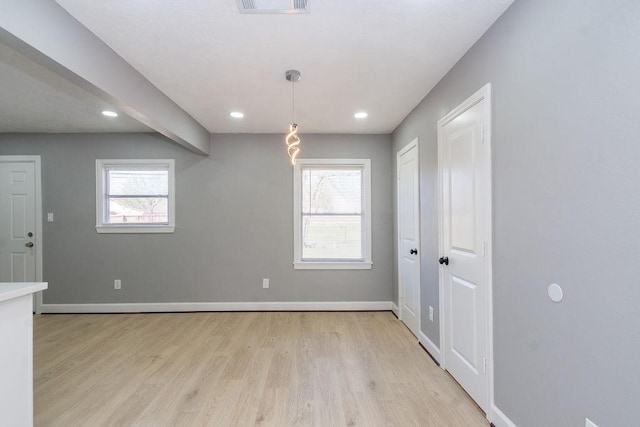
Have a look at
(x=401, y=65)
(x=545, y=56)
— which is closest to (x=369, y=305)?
(x=401, y=65)

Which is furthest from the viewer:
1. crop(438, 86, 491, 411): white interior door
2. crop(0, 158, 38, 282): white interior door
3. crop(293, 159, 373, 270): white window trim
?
crop(293, 159, 373, 270): white window trim

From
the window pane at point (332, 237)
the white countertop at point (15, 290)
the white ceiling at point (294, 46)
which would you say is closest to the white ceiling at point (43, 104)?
the white ceiling at point (294, 46)

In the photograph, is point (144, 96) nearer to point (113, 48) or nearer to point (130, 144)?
point (113, 48)

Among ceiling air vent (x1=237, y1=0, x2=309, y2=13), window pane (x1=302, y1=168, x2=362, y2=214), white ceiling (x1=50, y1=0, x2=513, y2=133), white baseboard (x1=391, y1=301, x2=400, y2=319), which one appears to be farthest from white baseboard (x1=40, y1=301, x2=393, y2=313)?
ceiling air vent (x1=237, y1=0, x2=309, y2=13)

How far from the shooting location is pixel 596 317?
49.3 inches

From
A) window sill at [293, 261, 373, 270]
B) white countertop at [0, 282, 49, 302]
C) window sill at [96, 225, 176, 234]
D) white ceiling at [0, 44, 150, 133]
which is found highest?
white ceiling at [0, 44, 150, 133]

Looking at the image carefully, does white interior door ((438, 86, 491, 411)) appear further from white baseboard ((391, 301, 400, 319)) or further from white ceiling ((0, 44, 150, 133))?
white ceiling ((0, 44, 150, 133))

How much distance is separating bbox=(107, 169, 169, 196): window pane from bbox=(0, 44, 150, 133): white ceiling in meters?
0.60

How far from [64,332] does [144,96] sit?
3003mm

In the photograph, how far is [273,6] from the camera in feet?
5.70

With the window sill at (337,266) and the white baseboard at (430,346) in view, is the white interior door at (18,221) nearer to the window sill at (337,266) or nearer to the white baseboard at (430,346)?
the window sill at (337,266)

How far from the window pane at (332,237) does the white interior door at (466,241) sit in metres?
1.86

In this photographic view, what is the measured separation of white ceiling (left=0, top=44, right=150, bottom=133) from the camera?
2.56 m

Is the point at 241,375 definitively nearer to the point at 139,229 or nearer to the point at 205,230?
the point at 205,230
